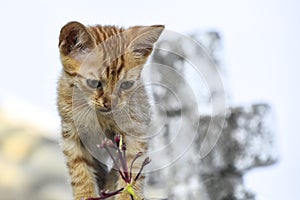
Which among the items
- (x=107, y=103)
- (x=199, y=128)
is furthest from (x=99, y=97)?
(x=199, y=128)

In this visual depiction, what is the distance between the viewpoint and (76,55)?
0.73m

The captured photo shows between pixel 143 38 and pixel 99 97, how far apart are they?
0.09 m

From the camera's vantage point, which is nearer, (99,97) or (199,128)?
(99,97)

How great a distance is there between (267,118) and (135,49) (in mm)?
449

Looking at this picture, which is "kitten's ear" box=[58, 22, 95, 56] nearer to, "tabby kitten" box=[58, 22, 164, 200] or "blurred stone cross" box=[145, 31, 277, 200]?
"tabby kitten" box=[58, 22, 164, 200]

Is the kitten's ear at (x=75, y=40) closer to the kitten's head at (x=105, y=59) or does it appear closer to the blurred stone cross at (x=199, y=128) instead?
the kitten's head at (x=105, y=59)

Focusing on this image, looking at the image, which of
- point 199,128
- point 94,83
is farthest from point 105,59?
point 199,128

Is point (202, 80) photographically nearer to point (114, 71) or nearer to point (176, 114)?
point (176, 114)

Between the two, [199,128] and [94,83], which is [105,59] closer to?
[94,83]

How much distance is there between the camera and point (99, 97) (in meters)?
0.72

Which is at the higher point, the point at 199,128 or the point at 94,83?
the point at 94,83

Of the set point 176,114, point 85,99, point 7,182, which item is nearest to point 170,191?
point 176,114

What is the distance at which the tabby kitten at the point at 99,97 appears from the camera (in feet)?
2.37

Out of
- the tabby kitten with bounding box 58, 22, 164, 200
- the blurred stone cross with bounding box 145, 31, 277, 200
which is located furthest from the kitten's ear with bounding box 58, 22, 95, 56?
the blurred stone cross with bounding box 145, 31, 277, 200
